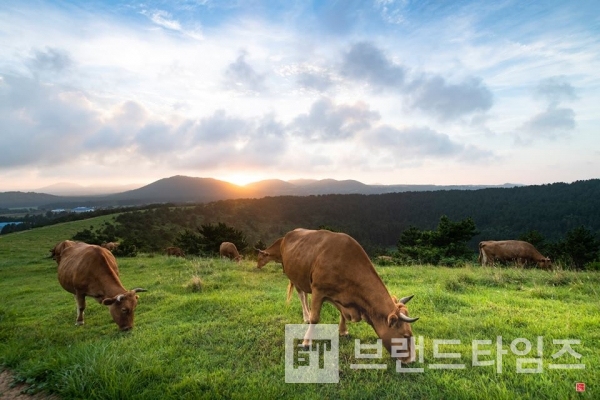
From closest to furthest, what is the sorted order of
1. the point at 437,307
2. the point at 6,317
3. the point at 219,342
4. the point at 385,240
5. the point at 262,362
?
the point at 262,362, the point at 219,342, the point at 437,307, the point at 6,317, the point at 385,240

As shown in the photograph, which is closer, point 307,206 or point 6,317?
point 6,317

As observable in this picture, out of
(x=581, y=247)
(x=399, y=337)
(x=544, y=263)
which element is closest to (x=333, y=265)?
(x=399, y=337)

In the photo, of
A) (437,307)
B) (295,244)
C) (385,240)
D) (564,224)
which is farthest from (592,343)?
(385,240)

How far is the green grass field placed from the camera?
4.60 m

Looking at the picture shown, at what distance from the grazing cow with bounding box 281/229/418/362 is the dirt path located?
4.22 meters

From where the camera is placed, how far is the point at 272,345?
243 inches

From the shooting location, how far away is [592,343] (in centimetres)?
570

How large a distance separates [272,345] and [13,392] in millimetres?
4165

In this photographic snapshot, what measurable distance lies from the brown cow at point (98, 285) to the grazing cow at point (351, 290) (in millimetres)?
4527

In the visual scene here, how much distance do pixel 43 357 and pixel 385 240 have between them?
120 metres

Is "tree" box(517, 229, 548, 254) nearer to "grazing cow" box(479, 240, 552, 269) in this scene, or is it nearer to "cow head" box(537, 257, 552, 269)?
"grazing cow" box(479, 240, 552, 269)

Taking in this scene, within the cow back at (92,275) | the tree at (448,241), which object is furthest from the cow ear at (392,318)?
the tree at (448,241)

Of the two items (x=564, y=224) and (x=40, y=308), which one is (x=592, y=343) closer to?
(x=40, y=308)

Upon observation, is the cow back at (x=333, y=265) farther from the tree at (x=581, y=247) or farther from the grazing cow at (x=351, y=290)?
the tree at (x=581, y=247)
